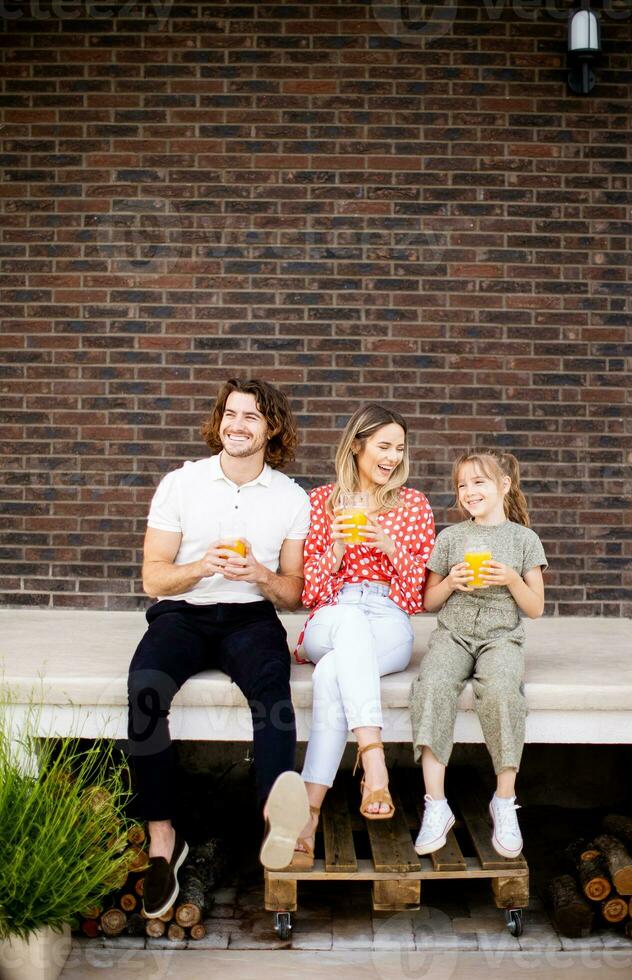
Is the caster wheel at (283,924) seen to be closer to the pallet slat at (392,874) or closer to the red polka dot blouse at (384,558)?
the pallet slat at (392,874)

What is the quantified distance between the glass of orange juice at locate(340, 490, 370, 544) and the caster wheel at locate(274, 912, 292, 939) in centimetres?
123

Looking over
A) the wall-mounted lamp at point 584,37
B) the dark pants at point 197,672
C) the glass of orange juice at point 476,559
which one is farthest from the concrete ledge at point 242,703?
the wall-mounted lamp at point 584,37

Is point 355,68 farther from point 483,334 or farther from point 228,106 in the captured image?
point 483,334

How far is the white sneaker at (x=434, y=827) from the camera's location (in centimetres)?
305

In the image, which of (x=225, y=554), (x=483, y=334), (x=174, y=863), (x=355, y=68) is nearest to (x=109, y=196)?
(x=355, y=68)

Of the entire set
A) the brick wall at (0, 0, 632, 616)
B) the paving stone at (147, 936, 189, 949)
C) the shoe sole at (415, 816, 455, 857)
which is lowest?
the paving stone at (147, 936, 189, 949)

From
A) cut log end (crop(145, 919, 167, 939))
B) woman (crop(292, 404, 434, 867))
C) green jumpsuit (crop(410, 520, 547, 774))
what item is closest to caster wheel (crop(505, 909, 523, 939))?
green jumpsuit (crop(410, 520, 547, 774))

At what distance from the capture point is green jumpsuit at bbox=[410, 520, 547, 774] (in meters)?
3.09

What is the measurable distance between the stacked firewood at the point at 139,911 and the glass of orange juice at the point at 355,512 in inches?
47.5

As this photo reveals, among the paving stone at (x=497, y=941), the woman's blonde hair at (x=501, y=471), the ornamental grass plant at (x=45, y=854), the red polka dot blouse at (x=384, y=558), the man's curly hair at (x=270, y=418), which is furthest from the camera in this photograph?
the man's curly hair at (x=270, y=418)

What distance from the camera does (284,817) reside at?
277 cm

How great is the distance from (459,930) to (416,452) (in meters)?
2.17

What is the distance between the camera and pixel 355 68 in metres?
4.60

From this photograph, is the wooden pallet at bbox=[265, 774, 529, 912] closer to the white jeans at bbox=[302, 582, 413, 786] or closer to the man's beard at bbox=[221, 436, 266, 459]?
the white jeans at bbox=[302, 582, 413, 786]
